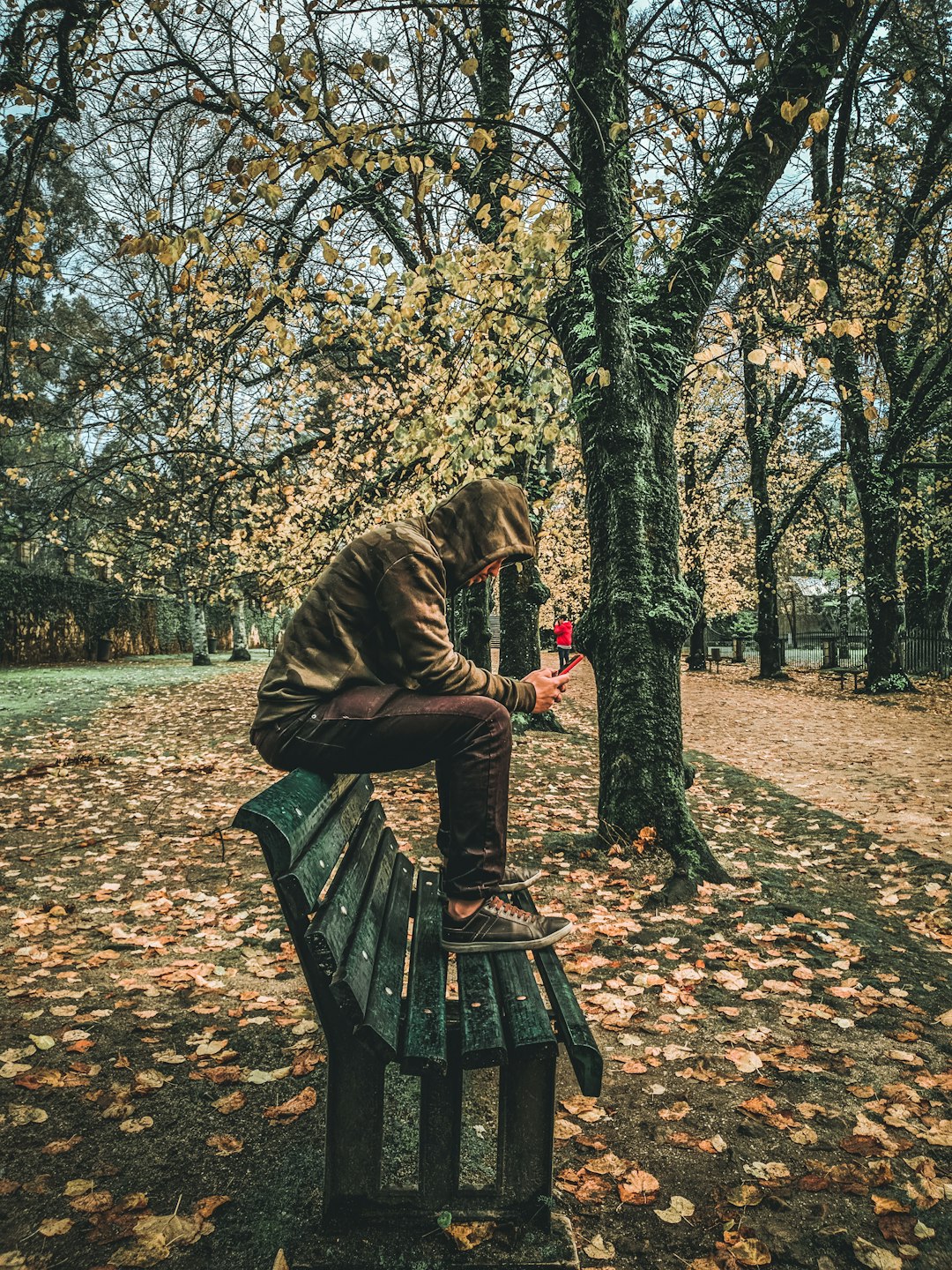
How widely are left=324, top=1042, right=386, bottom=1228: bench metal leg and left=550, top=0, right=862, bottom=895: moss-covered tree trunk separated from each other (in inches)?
113

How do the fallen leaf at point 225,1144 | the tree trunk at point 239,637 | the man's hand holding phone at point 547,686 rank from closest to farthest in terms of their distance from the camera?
the fallen leaf at point 225,1144 < the man's hand holding phone at point 547,686 < the tree trunk at point 239,637

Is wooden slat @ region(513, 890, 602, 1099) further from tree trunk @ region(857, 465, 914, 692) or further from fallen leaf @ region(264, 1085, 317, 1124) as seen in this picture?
tree trunk @ region(857, 465, 914, 692)

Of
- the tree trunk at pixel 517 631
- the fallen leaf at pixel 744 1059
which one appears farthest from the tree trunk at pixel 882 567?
the fallen leaf at pixel 744 1059

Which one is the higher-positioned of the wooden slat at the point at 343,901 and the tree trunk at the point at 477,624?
the tree trunk at the point at 477,624

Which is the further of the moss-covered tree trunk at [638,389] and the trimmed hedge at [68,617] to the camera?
the trimmed hedge at [68,617]

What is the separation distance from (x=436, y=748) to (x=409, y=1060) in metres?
0.96

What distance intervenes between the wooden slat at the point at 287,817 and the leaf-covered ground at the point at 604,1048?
1.01 metres

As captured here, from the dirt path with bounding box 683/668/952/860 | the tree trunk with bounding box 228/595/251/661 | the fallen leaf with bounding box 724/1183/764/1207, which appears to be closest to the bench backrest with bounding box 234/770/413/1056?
the fallen leaf with bounding box 724/1183/764/1207

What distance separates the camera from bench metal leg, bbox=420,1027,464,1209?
1801 millimetres

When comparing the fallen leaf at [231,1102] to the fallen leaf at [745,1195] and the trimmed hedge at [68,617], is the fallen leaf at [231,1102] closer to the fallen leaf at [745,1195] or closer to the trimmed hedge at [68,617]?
the fallen leaf at [745,1195]

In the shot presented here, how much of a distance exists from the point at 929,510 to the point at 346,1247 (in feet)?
75.8

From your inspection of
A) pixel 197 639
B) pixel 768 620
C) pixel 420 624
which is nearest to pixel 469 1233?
pixel 420 624

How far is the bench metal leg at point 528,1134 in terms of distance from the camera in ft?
5.87

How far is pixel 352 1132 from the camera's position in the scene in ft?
6.12
